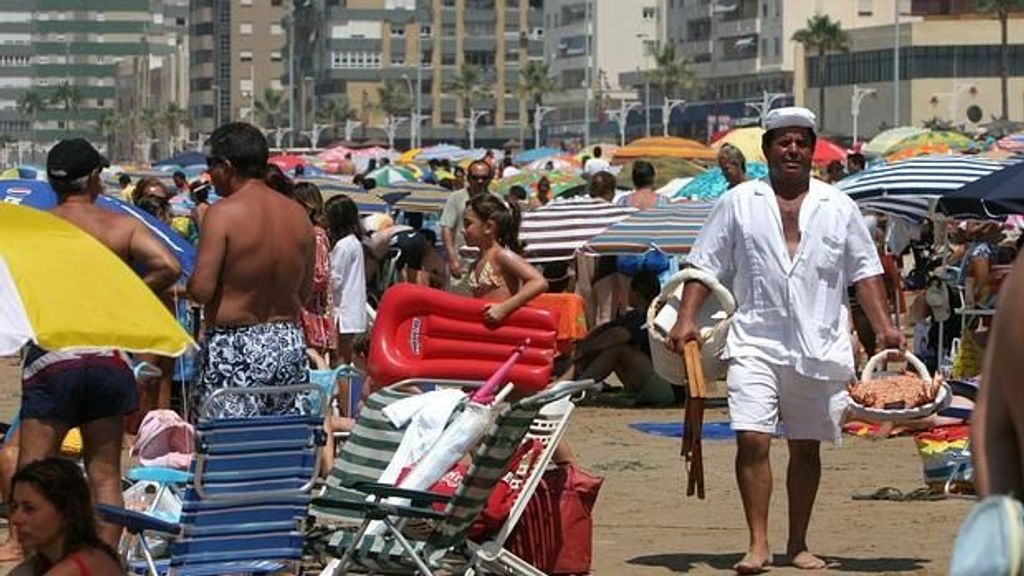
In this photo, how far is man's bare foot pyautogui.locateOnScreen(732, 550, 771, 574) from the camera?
344 inches

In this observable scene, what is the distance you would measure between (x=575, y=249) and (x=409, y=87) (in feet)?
491

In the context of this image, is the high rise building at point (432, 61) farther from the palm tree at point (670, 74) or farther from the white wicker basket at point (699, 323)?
the white wicker basket at point (699, 323)

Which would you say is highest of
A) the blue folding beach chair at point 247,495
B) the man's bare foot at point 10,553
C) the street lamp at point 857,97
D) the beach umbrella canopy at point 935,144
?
the street lamp at point 857,97

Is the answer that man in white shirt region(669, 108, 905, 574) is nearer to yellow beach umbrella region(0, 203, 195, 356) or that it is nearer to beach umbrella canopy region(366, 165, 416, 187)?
yellow beach umbrella region(0, 203, 195, 356)

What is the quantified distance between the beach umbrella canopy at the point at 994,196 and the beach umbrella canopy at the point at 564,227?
361cm

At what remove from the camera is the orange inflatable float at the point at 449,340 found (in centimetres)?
930

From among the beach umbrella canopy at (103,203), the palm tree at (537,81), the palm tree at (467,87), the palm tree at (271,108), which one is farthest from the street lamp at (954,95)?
the beach umbrella canopy at (103,203)

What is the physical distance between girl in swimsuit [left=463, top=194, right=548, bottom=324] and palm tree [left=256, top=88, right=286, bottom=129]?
169112 millimetres

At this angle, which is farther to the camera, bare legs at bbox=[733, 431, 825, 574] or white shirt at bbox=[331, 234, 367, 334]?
white shirt at bbox=[331, 234, 367, 334]

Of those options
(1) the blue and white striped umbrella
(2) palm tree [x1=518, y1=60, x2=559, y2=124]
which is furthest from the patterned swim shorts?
(2) palm tree [x1=518, y1=60, x2=559, y2=124]

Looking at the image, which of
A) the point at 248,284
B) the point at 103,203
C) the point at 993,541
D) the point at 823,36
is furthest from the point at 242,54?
the point at 993,541

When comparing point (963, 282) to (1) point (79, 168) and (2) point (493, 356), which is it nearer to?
(2) point (493, 356)

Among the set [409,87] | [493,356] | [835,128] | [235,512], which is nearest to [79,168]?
[235,512]

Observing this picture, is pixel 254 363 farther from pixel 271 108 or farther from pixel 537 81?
pixel 271 108
